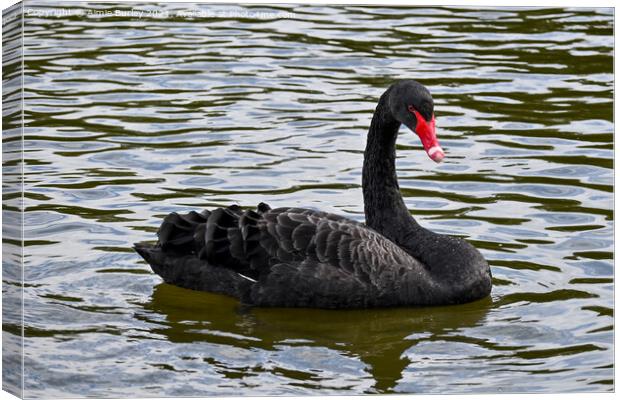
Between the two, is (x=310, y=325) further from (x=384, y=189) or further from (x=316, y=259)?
(x=384, y=189)

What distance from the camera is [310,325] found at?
839 centimetres

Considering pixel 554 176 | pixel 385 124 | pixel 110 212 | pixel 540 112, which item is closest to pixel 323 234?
pixel 385 124

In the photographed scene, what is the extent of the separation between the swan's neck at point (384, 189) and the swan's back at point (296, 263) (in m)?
0.40

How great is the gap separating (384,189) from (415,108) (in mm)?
725

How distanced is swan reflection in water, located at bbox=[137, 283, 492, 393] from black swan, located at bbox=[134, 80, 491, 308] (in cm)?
7

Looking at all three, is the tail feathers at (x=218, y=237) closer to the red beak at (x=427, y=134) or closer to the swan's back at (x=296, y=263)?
the swan's back at (x=296, y=263)

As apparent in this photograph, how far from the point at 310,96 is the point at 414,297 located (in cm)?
354

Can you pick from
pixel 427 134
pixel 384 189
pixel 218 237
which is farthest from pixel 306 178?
pixel 427 134

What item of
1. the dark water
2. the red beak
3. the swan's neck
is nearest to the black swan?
the red beak

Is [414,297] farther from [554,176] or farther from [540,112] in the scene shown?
[540,112]

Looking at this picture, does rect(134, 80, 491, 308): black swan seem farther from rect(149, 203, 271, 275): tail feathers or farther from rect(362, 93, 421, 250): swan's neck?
rect(362, 93, 421, 250): swan's neck

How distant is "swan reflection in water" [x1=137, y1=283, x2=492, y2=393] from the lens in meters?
8.00

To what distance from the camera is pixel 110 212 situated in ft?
31.7

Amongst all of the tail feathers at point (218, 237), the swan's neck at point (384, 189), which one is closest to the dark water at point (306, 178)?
the tail feathers at point (218, 237)
